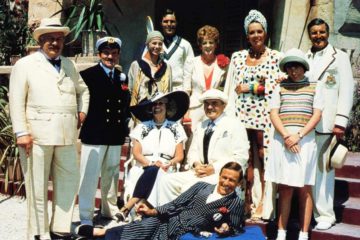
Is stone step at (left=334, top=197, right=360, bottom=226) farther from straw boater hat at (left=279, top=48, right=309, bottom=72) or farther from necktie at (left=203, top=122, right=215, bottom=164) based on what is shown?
straw boater hat at (left=279, top=48, right=309, bottom=72)

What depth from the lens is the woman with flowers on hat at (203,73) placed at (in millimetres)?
5625

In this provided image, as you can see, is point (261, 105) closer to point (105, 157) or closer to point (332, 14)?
point (105, 157)

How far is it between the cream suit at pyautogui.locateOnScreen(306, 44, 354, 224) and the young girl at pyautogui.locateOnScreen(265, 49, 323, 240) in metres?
0.22

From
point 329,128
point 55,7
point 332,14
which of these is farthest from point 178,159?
point 55,7

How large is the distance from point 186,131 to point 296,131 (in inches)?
59.7

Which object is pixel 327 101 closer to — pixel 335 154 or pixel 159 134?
pixel 335 154

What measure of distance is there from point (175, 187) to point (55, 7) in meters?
5.48

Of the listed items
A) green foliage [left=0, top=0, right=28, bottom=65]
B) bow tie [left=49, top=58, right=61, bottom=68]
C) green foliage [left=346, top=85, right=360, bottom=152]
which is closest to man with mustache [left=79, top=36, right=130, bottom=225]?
bow tie [left=49, top=58, right=61, bottom=68]

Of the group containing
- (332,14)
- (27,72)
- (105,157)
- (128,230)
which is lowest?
(128,230)

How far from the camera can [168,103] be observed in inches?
218

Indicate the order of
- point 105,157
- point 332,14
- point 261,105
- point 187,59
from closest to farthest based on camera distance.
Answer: point 261,105 → point 105,157 → point 187,59 → point 332,14

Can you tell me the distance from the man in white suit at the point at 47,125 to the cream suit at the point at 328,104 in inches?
86.7

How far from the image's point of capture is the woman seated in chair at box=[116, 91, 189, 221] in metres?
5.36

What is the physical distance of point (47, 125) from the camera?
4789 millimetres
